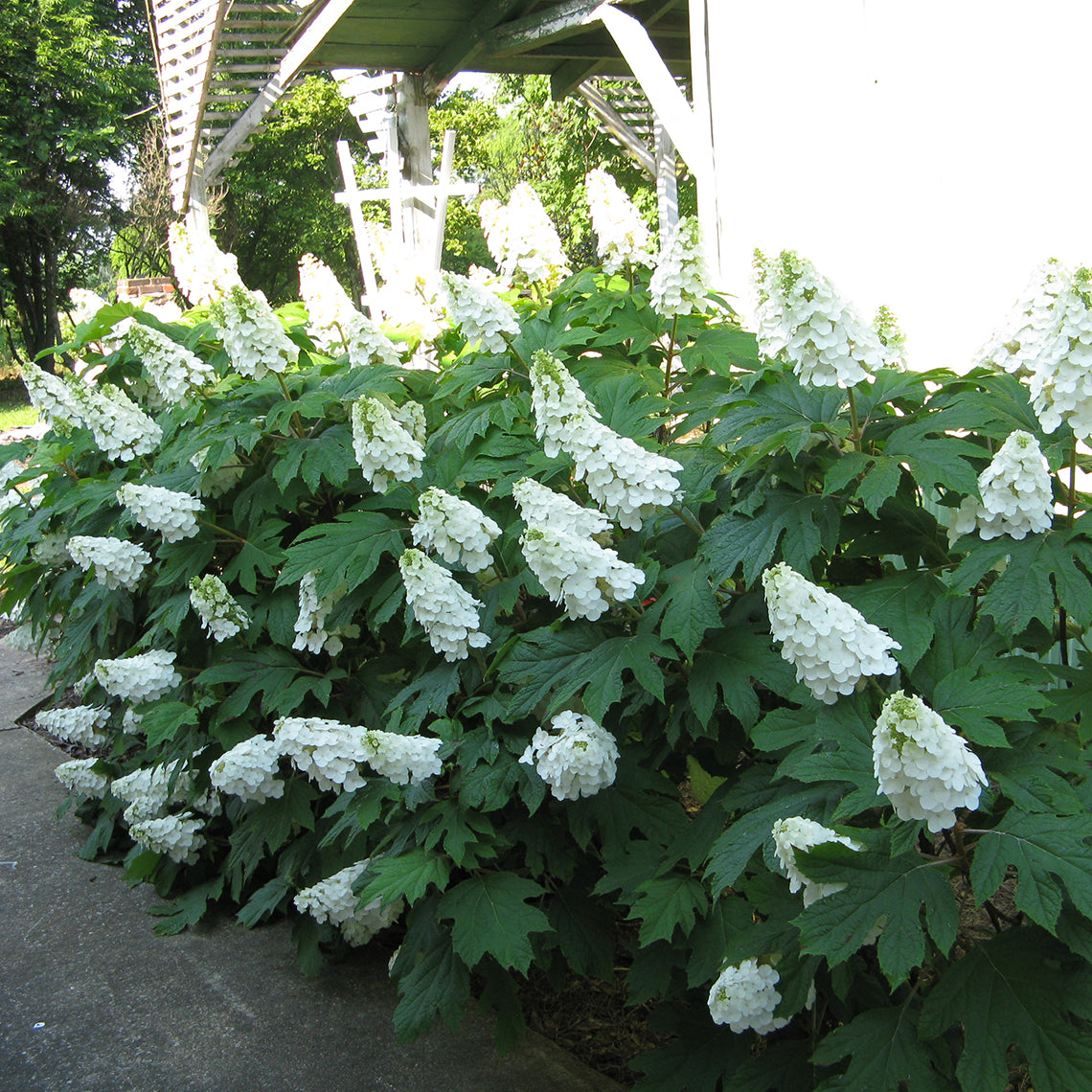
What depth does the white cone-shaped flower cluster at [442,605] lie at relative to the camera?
7.50ft

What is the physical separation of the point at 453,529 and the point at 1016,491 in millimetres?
1169

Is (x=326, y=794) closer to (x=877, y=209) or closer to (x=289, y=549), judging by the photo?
(x=289, y=549)

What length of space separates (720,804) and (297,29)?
1024 centimetres

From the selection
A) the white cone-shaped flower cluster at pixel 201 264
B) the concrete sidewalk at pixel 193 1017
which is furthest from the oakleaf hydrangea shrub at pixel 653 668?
the white cone-shaped flower cluster at pixel 201 264

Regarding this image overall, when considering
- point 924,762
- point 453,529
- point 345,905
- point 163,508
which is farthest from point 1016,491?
point 163,508

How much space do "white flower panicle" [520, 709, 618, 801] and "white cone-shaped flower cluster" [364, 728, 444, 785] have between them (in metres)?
0.24

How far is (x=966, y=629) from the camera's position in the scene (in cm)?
187

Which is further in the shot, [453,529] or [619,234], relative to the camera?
[619,234]

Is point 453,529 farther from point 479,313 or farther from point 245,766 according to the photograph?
point 245,766

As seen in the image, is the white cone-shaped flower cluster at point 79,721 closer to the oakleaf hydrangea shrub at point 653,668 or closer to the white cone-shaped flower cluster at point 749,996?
the oakleaf hydrangea shrub at point 653,668

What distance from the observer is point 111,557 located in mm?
3240

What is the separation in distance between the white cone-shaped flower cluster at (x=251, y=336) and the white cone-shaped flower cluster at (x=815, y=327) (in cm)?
158

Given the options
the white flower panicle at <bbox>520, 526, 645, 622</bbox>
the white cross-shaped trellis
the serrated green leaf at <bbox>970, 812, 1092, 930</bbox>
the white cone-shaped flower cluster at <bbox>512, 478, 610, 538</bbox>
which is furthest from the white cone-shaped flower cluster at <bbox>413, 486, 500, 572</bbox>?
the white cross-shaped trellis

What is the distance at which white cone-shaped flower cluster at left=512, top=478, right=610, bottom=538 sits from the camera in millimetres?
2117
